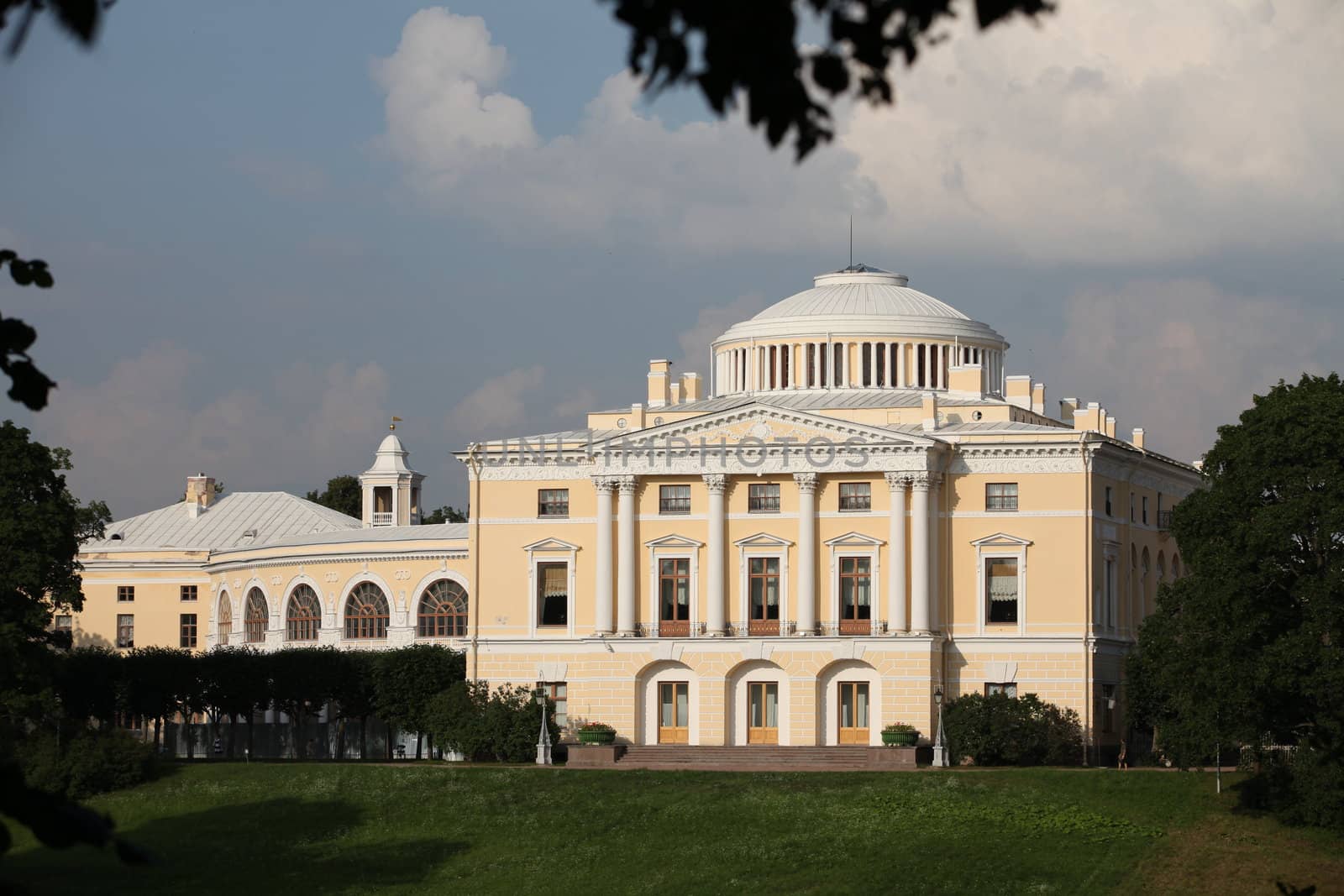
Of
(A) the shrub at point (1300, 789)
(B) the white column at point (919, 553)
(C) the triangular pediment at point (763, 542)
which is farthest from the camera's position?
(C) the triangular pediment at point (763, 542)

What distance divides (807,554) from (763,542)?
1543mm

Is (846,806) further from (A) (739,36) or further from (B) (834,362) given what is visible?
(A) (739,36)

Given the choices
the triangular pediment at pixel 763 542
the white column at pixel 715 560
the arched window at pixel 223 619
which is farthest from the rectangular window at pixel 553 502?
the arched window at pixel 223 619

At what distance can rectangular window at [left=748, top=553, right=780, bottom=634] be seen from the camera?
62.9m

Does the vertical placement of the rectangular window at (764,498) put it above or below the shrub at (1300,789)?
above

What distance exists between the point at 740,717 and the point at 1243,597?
16.8 metres

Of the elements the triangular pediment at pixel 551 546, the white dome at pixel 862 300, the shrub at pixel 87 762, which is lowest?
the shrub at pixel 87 762

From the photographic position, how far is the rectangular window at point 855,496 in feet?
206

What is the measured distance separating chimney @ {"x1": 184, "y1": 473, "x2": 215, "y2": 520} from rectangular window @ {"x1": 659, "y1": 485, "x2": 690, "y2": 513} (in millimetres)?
37034

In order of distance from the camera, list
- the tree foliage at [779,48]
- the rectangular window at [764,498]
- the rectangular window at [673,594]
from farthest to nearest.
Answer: the rectangular window at [673,594] < the rectangular window at [764,498] < the tree foliage at [779,48]

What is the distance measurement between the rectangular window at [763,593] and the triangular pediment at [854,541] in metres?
1.78

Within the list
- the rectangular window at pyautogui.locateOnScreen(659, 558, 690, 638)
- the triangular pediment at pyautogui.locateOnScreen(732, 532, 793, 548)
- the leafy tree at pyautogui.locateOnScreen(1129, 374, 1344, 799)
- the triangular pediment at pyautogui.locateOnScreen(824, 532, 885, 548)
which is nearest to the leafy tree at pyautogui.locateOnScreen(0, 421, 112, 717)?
the rectangular window at pyautogui.locateOnScreen(659, 558, 690, 638)

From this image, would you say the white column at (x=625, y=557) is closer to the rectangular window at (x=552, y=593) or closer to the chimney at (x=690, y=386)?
the rectangular window at (x=552, y=593)

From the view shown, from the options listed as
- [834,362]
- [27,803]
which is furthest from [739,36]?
[834,362]
